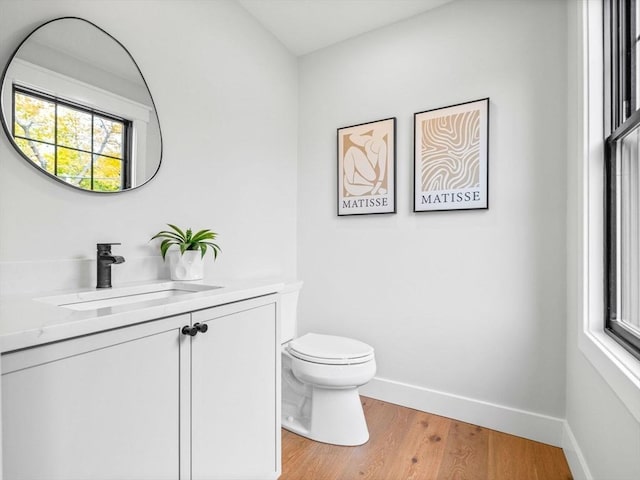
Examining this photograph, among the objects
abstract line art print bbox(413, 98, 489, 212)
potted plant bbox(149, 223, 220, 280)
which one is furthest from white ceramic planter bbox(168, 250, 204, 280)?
abstract line art print bbox(413, 98, 489, 212)

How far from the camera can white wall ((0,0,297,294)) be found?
1.20 meters

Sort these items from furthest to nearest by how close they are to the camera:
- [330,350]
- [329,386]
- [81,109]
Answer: [330,350]
[329,386]
[81,109]

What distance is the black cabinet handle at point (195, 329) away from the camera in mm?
1050

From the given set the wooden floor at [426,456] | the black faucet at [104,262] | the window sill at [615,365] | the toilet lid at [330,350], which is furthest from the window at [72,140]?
the window sill at [615,365]

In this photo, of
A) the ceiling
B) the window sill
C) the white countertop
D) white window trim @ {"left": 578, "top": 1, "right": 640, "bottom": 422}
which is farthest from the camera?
the ceiling

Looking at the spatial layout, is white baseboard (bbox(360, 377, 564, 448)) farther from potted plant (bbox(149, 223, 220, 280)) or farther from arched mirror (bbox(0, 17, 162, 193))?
arched mirror (bbox(0, 17, 162, 193))

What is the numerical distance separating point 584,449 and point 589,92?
145 cm

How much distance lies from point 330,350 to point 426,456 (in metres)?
0.66

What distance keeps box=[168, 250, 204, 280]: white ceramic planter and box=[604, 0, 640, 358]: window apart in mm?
1644

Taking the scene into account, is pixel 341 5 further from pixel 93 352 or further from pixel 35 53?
pixel 93 352

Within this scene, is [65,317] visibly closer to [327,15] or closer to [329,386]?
[329,386]

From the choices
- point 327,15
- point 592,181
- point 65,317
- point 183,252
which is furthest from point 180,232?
point 592,181

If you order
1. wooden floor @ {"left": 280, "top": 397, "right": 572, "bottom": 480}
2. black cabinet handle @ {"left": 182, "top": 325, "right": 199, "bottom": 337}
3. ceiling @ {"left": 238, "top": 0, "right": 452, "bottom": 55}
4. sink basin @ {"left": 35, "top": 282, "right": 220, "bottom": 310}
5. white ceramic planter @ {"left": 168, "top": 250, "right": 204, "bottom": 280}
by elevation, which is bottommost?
wooden floor @ {"left": 280, "top": 397, "right": 572, "bottom": 480}

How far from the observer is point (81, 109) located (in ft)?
4.44
